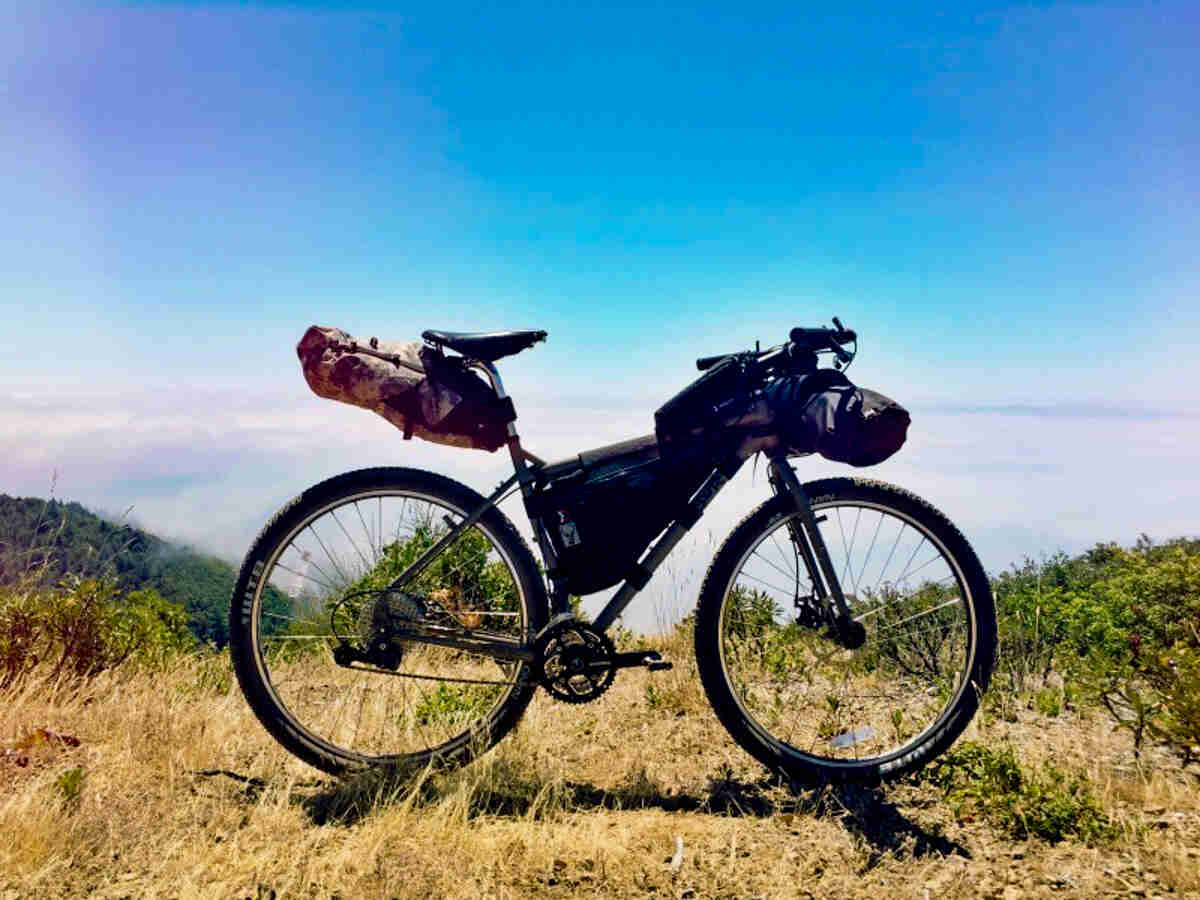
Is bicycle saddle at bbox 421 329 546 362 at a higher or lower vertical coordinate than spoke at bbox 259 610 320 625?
higher

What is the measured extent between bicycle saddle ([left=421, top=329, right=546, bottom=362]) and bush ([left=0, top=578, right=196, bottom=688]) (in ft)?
11.1

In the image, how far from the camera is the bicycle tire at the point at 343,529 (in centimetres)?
417

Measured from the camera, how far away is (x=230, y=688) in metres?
5.72

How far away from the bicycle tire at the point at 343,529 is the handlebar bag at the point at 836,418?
55.6 inches

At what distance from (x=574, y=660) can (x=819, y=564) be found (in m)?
1.29

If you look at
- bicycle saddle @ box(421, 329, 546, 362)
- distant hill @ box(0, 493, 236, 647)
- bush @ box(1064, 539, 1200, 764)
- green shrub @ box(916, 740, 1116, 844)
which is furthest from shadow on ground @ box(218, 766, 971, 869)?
distant hill @ box(0, 493, 236, 647)

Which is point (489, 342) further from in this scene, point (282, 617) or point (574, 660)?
point (282, 617)

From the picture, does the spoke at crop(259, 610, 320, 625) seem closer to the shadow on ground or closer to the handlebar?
the shadow on ground

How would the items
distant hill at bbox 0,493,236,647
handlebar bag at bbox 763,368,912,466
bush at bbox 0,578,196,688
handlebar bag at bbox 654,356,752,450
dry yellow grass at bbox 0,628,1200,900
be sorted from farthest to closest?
1. distant hill at bbox 0,493,236,647
2. bush at bbox 0,578,196,688
3. handlebar bag at bbox 654,356,752,450
4. handlebar bag at bbox 763,368,912,466
5. dry yellow grass at bbox 0,628,1200,900

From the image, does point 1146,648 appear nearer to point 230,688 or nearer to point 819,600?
point 819,600

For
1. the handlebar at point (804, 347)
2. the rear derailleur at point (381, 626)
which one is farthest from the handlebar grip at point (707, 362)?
the rear derailleur at point (381, 626)

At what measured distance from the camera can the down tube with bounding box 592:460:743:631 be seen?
4.27 m

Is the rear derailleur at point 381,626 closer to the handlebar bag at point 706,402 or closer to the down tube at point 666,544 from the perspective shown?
the down tube at point 666,544

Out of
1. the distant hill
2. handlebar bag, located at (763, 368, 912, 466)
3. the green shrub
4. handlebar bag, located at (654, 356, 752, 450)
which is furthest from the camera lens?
the distant hill
